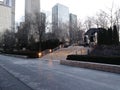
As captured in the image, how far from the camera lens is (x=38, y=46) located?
172 ft

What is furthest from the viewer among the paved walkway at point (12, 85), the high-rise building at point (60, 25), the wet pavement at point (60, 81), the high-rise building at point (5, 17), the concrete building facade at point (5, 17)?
the high-rise building at point (5, 17)

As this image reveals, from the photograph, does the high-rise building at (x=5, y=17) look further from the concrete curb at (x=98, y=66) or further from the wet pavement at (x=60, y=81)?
the wet pavement at (x=60, y=81)

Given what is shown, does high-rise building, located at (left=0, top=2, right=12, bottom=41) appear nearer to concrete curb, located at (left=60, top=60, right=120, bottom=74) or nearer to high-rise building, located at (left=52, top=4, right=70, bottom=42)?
high-rise building, located at (left=52, top=4, right=70, bottom=42)

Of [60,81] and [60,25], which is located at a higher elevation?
[60,25]

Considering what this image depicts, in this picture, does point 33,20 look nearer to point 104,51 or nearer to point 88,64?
point 104,51

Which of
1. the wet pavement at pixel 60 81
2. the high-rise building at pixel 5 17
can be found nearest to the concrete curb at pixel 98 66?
the wet pavement at pixel 60 81

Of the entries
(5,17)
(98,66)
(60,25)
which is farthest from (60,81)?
(5,17)

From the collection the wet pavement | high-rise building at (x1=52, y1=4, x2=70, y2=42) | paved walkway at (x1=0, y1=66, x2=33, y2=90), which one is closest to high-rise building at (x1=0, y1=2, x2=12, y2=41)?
high-rise building at (x1=52, y1=4, x2=70, y2=42)

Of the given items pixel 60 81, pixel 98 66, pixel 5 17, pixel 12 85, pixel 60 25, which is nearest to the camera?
pixel 12 85

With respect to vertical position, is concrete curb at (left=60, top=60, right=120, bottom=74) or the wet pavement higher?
concrete curb at (left=60, top=60, right=120, bottom=74)

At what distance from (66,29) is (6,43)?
1036 inches

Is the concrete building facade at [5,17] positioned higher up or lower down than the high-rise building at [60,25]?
higher up

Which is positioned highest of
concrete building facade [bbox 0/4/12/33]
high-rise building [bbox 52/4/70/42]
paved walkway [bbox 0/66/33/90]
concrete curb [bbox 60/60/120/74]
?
concrete building facade [bbox 0/4/12/33]

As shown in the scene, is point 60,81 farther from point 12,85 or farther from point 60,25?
point 60,25
